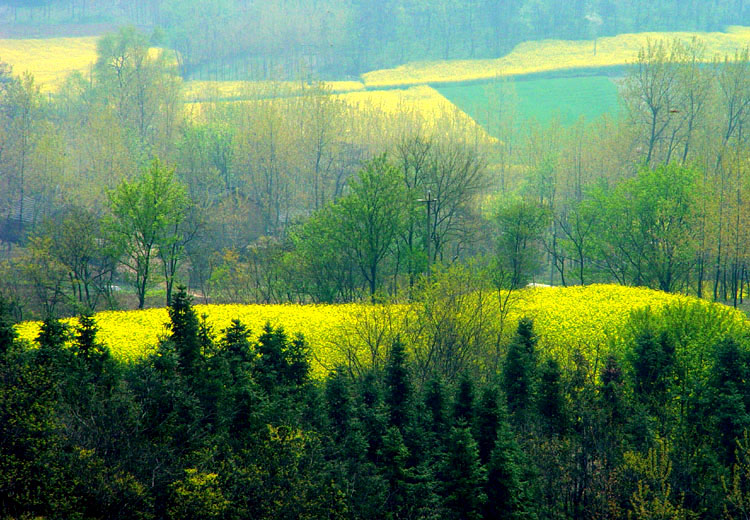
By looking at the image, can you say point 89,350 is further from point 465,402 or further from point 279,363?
point 465,402

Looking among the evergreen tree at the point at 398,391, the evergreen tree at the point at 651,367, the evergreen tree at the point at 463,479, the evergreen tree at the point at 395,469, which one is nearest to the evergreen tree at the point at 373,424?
the evergreen tree at the point at 395,469

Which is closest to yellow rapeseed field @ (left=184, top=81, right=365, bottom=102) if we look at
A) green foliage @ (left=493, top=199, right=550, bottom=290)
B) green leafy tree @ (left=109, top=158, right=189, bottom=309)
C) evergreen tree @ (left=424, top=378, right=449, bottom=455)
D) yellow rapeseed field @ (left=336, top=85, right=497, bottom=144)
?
yellow rapeseed field @ (left=336, top=85, right=497, bottom=144)

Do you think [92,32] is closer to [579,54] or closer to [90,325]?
[579,54]

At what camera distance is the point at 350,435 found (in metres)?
27.0

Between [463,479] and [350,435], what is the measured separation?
440cm

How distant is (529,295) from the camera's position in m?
43.9

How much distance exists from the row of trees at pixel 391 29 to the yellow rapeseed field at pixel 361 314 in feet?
340

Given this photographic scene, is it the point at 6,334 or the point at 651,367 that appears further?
the point at 651,367

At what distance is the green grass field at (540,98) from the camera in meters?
113

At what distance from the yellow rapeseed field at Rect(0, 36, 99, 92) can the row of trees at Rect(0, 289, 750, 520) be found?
116m

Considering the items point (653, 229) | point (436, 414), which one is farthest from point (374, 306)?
point (653, 229)

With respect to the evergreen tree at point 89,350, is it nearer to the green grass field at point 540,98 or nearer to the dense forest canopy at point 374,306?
the dense forest canopy at point 374,306

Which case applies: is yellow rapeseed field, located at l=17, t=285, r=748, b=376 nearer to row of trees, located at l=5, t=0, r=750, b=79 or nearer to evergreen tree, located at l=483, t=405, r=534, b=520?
evergreen tree, located at l=483, t=405, r=534, b=520

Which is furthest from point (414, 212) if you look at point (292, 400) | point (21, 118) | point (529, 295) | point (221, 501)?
point (21, 118)
